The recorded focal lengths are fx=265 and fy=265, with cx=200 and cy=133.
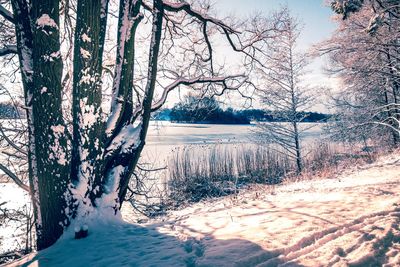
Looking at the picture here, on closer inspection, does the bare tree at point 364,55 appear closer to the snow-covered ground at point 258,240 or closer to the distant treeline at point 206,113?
the distant treeline at point 206,113

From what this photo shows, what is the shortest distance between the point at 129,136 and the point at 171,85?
1.49 metres

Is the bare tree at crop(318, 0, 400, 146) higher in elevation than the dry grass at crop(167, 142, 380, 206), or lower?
higher

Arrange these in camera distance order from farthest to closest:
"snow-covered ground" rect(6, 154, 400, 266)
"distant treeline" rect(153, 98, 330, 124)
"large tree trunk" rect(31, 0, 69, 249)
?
1. "distant treeline" rect(153, 98, 330, 124)
2. "large tree trunk" rect(31, 0, 69, 249)
3. "snow-covered ground" rect(6, 154, 400, 266)

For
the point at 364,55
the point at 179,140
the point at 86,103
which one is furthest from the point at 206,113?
the point at 179,140

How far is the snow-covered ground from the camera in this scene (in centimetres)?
241

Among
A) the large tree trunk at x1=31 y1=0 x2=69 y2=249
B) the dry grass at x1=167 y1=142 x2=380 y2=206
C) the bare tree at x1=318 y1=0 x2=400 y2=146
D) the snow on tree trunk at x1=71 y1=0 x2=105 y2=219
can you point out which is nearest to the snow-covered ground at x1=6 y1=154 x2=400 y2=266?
the large tree trunk at x1=31 y1=0 x2=69 y2=249

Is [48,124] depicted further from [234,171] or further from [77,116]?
[234,171]

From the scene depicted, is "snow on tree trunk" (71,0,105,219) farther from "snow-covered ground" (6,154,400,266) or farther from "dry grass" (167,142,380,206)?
"dry grass" (167,142,380,206)

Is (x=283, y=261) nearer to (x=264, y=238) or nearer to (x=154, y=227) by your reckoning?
(x=264, y=238)

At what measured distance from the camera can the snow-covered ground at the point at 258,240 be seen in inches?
95.0

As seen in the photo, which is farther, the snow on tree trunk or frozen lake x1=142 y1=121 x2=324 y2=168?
frozen lake x1=142 y1=121 x2=324 y2=168

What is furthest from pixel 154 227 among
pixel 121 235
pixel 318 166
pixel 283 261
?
pixel 318 166

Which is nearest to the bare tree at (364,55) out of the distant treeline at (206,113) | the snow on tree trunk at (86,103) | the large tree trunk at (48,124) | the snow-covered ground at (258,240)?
the distant treeline at (206,113)

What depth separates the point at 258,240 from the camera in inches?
108
